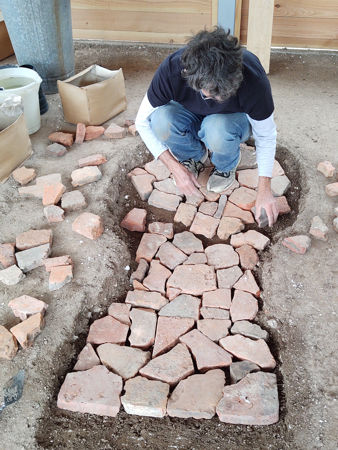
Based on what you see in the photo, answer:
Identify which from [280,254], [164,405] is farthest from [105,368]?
[280,254]

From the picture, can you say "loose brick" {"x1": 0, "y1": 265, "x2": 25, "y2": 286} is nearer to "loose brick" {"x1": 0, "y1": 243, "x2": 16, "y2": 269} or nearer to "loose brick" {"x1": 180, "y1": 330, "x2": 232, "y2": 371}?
"loose brick" {"x1": 0, "y1": 243, "x2": 16, "y2": 269}

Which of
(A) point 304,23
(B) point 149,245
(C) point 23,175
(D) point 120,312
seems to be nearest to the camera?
(D) point 120,312

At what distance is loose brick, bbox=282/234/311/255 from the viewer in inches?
87.8

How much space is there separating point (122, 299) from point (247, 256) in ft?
2.27

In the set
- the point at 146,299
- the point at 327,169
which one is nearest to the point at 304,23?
the point at 327,169

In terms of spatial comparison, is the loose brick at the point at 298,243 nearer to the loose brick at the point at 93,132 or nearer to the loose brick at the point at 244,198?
the loose brick at the point at 244,198

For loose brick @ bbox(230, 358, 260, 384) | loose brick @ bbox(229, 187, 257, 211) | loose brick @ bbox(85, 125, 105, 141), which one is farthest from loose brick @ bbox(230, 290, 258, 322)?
loose brick @ bbox(85, 125, 105, 141)

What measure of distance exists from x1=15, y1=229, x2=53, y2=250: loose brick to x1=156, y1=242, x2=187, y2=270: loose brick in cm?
60

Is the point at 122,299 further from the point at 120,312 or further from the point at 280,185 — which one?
the point at 280,185

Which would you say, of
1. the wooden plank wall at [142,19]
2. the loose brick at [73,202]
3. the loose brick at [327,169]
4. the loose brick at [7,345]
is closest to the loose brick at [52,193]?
the loose brick at [73,202]

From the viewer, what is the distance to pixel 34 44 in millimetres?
3434

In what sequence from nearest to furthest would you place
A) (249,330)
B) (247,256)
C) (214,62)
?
(214,62) < (249,330) < (247,256)

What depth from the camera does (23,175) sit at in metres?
2.78

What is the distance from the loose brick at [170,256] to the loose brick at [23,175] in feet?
3.29
